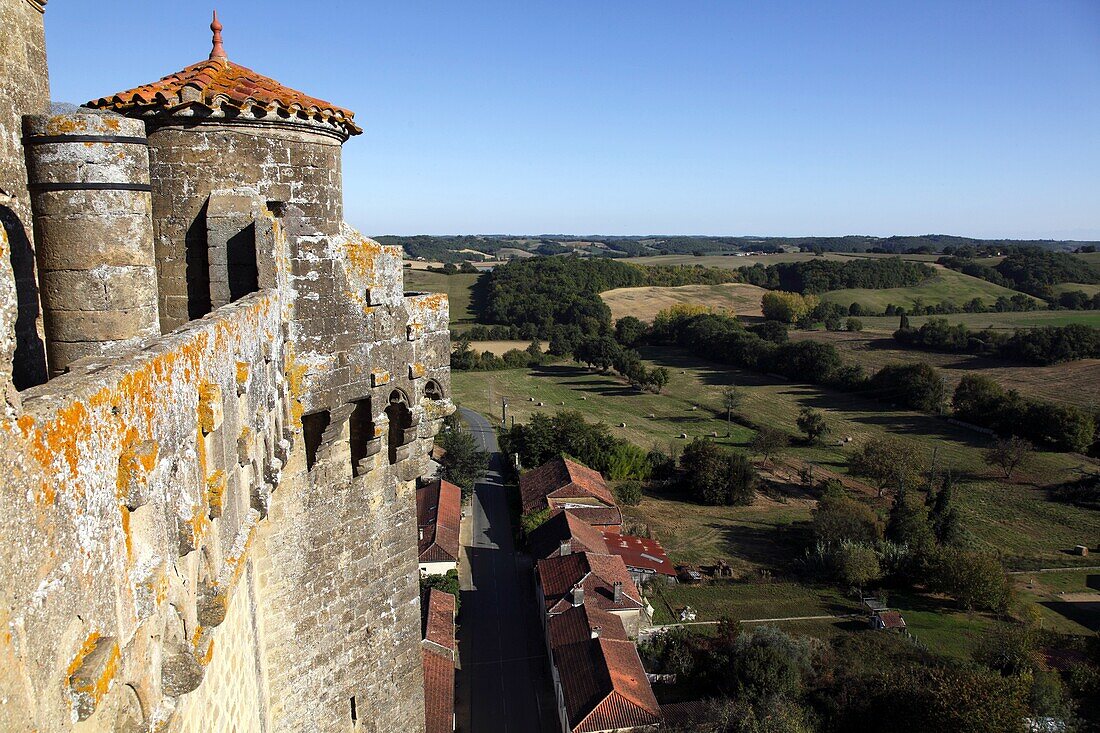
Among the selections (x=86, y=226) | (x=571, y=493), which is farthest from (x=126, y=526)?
(x=571, y=493)

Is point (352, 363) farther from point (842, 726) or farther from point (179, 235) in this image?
point (842, 726)

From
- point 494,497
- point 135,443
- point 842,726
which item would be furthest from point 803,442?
point 135,443

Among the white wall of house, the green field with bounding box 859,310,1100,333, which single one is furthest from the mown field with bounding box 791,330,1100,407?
the white wall of house

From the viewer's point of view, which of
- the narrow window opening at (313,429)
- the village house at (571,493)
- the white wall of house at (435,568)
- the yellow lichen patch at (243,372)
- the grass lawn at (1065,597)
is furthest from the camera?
the village house at (571,493)

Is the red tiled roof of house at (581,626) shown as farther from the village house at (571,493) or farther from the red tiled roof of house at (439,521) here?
the village house at (571,493)

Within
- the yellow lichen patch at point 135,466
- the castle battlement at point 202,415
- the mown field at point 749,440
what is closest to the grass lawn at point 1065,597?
the mown field at point 749,440

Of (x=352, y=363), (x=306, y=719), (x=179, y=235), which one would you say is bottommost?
(x=306, y=719)

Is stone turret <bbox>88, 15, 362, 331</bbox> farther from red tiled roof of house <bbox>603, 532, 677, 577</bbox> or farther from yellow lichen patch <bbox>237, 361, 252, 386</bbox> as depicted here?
red tiled roof of house <bbox>603, 532, 677, 577</bbox>
